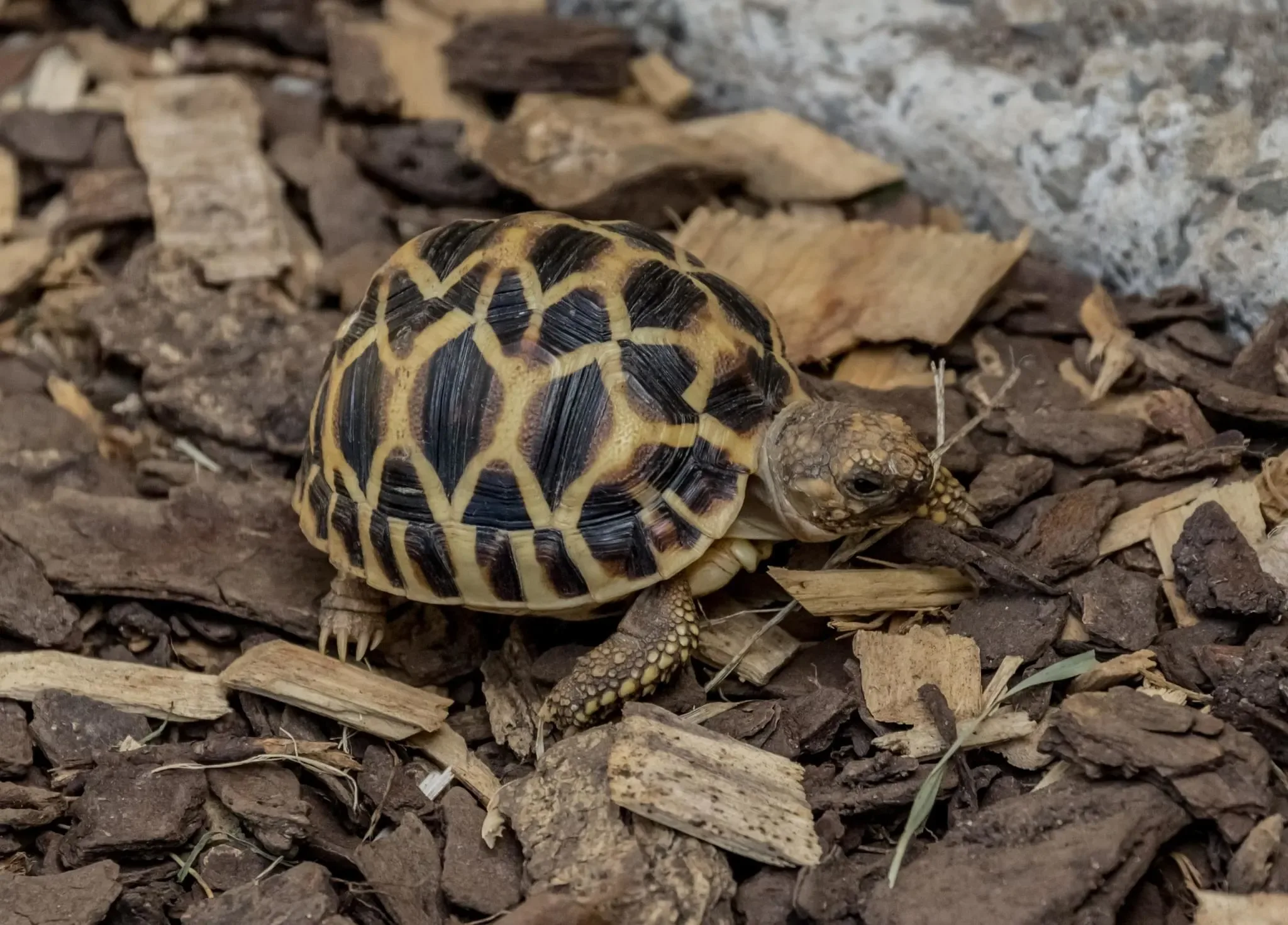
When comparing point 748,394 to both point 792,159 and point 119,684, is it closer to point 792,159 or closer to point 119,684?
point 792,159

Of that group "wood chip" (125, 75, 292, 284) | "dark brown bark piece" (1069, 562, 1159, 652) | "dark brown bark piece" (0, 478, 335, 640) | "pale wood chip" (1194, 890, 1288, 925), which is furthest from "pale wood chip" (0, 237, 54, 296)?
"pale wood chip" (1194, 890, 1288, 925)

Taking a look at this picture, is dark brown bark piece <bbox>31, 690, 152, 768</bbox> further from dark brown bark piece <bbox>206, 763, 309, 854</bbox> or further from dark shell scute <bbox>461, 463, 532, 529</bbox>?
dark shell scute <bbox>461, 463, 532, 529</bbox>

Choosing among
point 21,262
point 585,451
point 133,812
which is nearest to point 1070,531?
point 585,451

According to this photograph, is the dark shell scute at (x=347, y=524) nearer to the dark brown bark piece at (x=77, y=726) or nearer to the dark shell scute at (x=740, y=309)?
the dark brown bark piece at (x=77, y=726)

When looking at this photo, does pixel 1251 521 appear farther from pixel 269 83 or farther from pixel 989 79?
pixel 269 83

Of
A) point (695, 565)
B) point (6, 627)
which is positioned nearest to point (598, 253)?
point (695, 565)

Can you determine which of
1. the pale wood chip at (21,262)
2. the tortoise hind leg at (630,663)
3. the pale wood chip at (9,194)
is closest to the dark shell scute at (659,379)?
the tortoise hind leg at (630,663)
